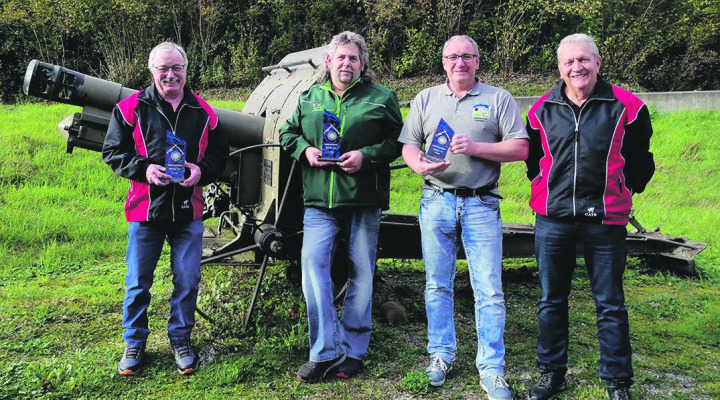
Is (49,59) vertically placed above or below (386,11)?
below

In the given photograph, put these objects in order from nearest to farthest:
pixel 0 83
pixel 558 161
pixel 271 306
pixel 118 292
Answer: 1. pixel 558 161
2. pixel 271 306
3. pixel 118 292
4. pixel 0 83

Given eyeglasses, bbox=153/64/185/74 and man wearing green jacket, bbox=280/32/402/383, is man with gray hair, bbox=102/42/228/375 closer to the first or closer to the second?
eyeglasses, bbox=153/64/185/74

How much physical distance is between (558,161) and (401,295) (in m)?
2.43

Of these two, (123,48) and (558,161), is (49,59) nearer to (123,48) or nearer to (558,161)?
(123,48)

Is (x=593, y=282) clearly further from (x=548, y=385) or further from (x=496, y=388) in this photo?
(x=496, y=388)

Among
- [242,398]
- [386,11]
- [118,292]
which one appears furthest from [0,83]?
[242,398]

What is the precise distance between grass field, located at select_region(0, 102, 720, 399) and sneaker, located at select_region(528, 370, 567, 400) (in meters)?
0.09

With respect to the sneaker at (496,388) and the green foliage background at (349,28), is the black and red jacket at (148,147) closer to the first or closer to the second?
the sneaker at (496,388)

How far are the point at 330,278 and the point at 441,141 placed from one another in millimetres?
1053

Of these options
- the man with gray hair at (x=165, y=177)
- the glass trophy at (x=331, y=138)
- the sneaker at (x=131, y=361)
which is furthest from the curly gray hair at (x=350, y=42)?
the sneaker at (x=131, y=361)

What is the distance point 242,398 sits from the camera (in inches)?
137

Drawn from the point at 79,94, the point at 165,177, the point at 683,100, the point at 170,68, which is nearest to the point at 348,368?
the point at 165,177

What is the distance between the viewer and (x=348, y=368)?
147 inches

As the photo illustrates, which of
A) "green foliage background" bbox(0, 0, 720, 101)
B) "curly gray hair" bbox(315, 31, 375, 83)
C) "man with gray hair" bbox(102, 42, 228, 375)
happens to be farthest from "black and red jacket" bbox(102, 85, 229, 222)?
"green foliage background" bbox(0, 0, 720, 101)
